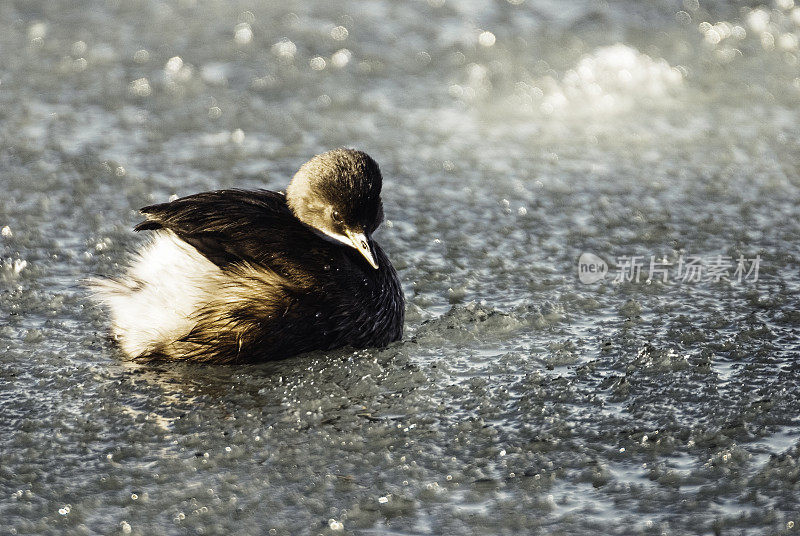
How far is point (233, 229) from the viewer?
3.97m

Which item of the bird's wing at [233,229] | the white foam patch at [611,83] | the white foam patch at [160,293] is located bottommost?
the white foam patch at [160,293]

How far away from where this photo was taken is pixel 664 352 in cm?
415

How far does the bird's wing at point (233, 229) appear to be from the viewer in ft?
12.9

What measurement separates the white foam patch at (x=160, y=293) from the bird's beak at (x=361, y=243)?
0.54 metres

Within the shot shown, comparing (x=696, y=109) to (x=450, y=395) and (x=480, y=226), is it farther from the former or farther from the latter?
(x=450, y=395)

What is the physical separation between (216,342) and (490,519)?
1325 millimetres

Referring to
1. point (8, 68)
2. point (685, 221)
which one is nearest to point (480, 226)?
point (685, 221)

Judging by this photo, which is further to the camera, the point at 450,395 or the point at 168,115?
the point at 168,115
